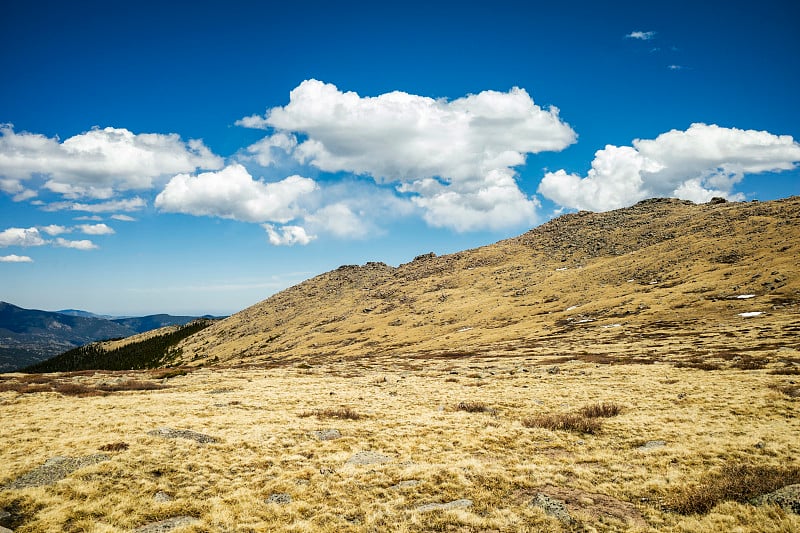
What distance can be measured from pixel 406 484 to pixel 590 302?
3909 inches

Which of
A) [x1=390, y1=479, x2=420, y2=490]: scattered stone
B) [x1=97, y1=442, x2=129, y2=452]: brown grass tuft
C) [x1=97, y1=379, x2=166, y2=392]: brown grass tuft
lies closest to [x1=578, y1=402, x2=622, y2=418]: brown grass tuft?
[x1=390, y1=479, x2=420, y2=490]: scattered stone

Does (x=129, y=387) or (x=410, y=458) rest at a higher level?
(x=129, y=387)

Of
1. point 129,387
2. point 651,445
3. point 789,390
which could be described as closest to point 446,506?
point 651,445

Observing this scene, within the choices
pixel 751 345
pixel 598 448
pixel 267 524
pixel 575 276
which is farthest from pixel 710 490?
pixel 575 276

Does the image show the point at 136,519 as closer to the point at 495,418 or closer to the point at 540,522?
the point at 540,522

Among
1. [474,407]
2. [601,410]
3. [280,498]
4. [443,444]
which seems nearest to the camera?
[280,498]

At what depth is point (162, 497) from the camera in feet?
46.2

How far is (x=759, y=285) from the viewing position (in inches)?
3081

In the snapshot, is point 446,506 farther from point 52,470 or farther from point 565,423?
point 52,470

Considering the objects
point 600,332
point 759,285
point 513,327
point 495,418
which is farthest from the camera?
point 513,327

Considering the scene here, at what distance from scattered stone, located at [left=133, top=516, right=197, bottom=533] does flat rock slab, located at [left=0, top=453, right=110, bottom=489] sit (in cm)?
548

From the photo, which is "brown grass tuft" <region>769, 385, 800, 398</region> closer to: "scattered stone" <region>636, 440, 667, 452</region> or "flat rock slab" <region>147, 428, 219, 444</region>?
"scattered stone" <region>636, 440, 667, 452</region>

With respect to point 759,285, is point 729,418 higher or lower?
lower

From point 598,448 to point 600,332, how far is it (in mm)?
59363
